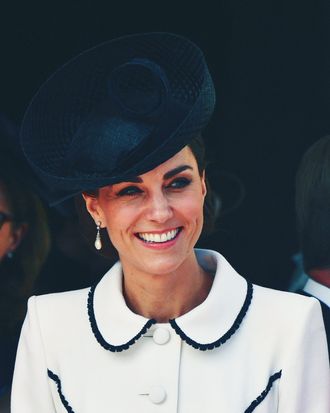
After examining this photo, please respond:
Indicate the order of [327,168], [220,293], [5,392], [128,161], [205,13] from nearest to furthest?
[128,161], [220,293], [327,168], [5,392], [205,13]

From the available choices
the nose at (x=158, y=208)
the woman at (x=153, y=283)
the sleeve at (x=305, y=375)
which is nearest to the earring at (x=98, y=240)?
the woman at (x=153, y=283)

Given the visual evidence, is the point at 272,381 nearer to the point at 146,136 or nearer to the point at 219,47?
the point at 146,136

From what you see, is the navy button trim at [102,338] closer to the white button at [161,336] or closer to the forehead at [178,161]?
the white button at [161,336]

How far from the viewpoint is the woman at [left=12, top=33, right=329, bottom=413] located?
9.80ft

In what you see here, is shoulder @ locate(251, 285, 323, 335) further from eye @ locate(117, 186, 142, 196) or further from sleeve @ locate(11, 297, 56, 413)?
sleeve @ locate(11, 297, 56, 413)

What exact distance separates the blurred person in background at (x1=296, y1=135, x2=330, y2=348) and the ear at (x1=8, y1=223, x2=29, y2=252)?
1.26m

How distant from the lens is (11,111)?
444cm

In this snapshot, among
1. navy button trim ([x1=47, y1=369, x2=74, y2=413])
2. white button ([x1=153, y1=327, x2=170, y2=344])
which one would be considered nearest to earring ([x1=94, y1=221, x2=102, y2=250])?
white button ([x1=153, y1=327, x2=170, y2=344])

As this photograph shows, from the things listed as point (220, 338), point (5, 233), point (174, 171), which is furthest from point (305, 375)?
point (5, 233)

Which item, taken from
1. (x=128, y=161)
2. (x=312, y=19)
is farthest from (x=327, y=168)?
(x=128, y=161)

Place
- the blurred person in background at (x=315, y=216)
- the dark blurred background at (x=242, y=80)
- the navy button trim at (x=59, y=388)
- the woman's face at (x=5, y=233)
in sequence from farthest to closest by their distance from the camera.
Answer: the dark blurred background at (x=242, y=80) → the woman's face at (x=5, y=233) → the blurred person in background at (x=315, y=216) → the navy button trim at (x=59, y=388)

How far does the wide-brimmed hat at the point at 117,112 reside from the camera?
2.94 metres

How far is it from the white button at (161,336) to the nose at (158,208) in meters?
0.41

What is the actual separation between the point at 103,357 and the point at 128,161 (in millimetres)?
722
